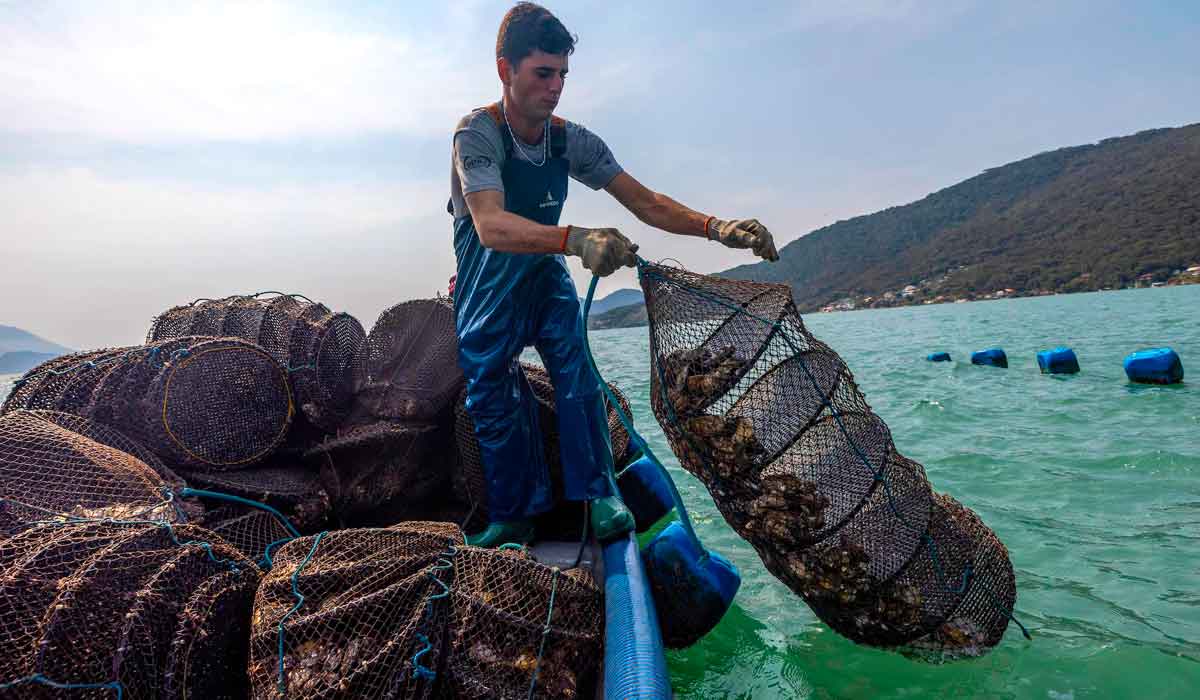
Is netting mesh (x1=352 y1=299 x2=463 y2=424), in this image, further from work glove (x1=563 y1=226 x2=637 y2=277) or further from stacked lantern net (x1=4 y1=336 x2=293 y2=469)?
work glove (x1=563 y1=226 x2=637 y2=277)

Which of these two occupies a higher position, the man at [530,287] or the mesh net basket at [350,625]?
the man at [530,287]

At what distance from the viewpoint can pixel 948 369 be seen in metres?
18.3

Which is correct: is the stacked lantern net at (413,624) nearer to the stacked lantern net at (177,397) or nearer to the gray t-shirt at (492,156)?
the stacked lantern net at (177,397)

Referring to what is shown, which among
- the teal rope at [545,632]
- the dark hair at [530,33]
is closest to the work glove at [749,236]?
the dark hair at [530,33]

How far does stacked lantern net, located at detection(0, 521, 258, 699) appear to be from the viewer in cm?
171

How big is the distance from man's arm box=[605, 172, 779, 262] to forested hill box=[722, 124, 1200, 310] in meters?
77.1

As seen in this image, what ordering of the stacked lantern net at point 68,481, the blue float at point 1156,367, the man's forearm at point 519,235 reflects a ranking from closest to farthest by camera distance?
1. the stacked lantern net at point 68,481
2. the man's forearm at point 519,235
3. the blue float at point 1156,367

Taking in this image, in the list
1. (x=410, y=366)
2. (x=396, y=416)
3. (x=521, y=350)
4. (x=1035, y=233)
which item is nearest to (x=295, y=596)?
(x=521, y=350)

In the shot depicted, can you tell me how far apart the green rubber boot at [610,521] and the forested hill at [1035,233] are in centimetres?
7771

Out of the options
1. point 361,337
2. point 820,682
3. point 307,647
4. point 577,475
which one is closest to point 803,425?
point 577,475

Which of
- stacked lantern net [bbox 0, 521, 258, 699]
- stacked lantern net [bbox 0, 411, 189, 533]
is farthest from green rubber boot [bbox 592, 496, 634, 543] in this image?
stacked lantern net [bbox 0, 411, 189, 533]

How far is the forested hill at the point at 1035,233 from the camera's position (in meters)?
100

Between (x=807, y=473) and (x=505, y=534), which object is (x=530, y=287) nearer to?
(x=505, y=534)

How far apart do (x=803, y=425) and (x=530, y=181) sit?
1.80 meters
